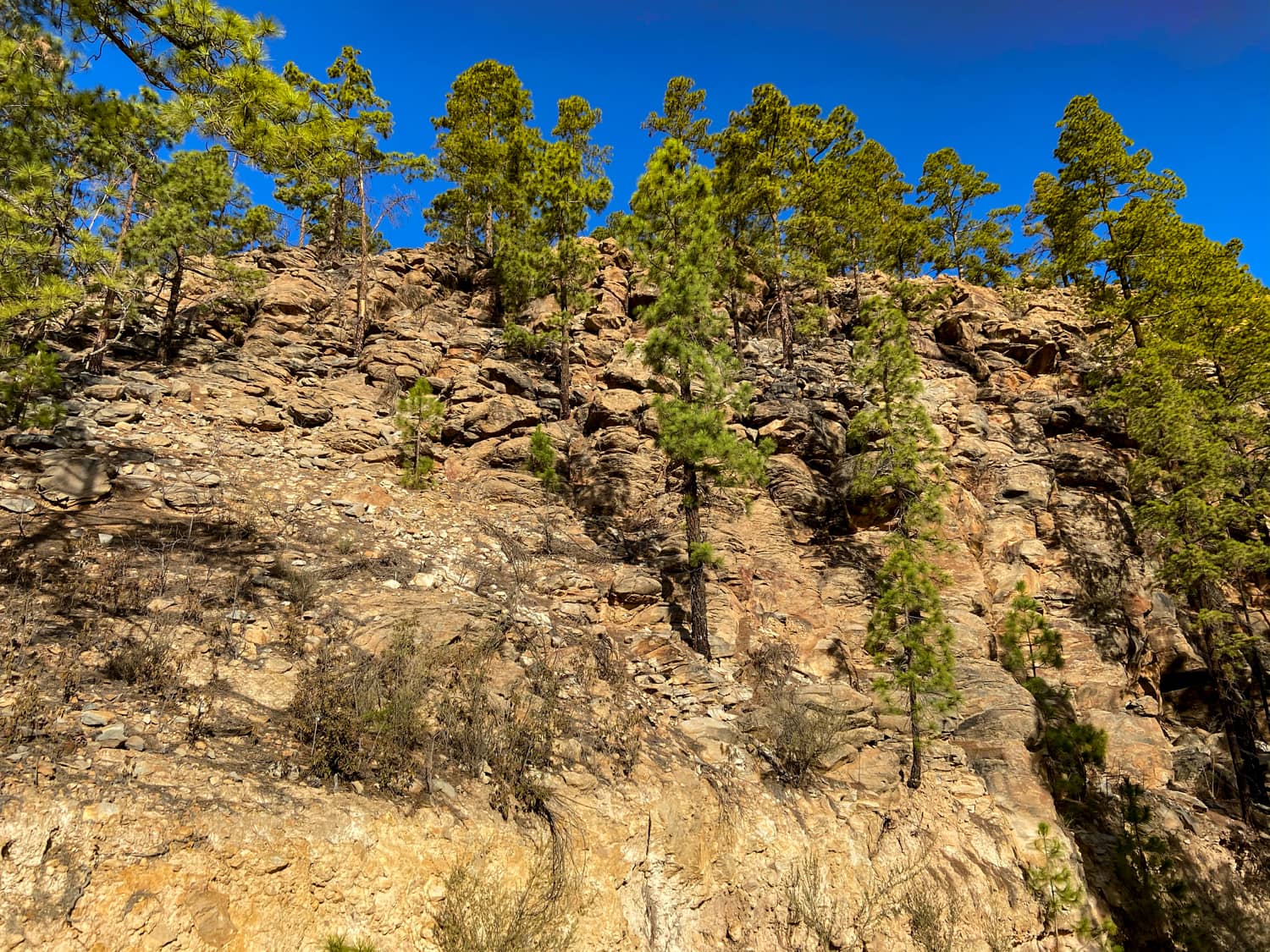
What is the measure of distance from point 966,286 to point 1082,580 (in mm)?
18486

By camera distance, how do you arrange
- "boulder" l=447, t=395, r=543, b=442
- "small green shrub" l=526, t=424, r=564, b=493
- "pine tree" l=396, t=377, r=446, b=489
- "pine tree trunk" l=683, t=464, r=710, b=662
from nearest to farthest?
"pine tree trunk" l=683, t=464, r=710, b=662 < "pine tree" l=396, t=377, r=446, b=489 < "small green shrub" l=526, t=424, r=564, b=493 < "boulder" l=447, t=395, r=543, b=442

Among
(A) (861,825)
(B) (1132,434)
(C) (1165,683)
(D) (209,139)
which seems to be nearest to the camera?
(D) (209,139)

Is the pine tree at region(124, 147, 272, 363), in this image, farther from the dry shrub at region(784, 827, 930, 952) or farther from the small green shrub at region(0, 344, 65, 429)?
the dry shrub at region(784, 827, 930, 952)

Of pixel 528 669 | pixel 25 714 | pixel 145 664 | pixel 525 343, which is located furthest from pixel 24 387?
pixel 525 343

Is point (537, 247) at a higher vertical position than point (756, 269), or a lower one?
lower

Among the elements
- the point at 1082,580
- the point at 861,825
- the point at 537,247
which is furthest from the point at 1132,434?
the point at 537,247

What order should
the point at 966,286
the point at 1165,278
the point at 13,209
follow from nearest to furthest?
the point at 13,209
the point at 1165,278
the point at 966,286

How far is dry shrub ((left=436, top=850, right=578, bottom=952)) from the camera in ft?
19.7

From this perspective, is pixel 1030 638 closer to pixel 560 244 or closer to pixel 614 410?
pixel 614 410

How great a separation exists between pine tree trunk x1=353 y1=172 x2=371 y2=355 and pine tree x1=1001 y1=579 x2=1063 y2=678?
21758 millimetres

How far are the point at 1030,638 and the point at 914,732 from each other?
584 cm

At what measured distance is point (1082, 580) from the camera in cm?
1620

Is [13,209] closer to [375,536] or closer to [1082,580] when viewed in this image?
[375,536]

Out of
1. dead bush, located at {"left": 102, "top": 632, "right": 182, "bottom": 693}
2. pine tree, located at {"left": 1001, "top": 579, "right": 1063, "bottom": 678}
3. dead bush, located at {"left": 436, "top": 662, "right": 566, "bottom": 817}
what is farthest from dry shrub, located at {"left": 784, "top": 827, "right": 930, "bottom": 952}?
dead bush, located at {"left": 102, "top": 632, "right": 182, "bottom": 693}
